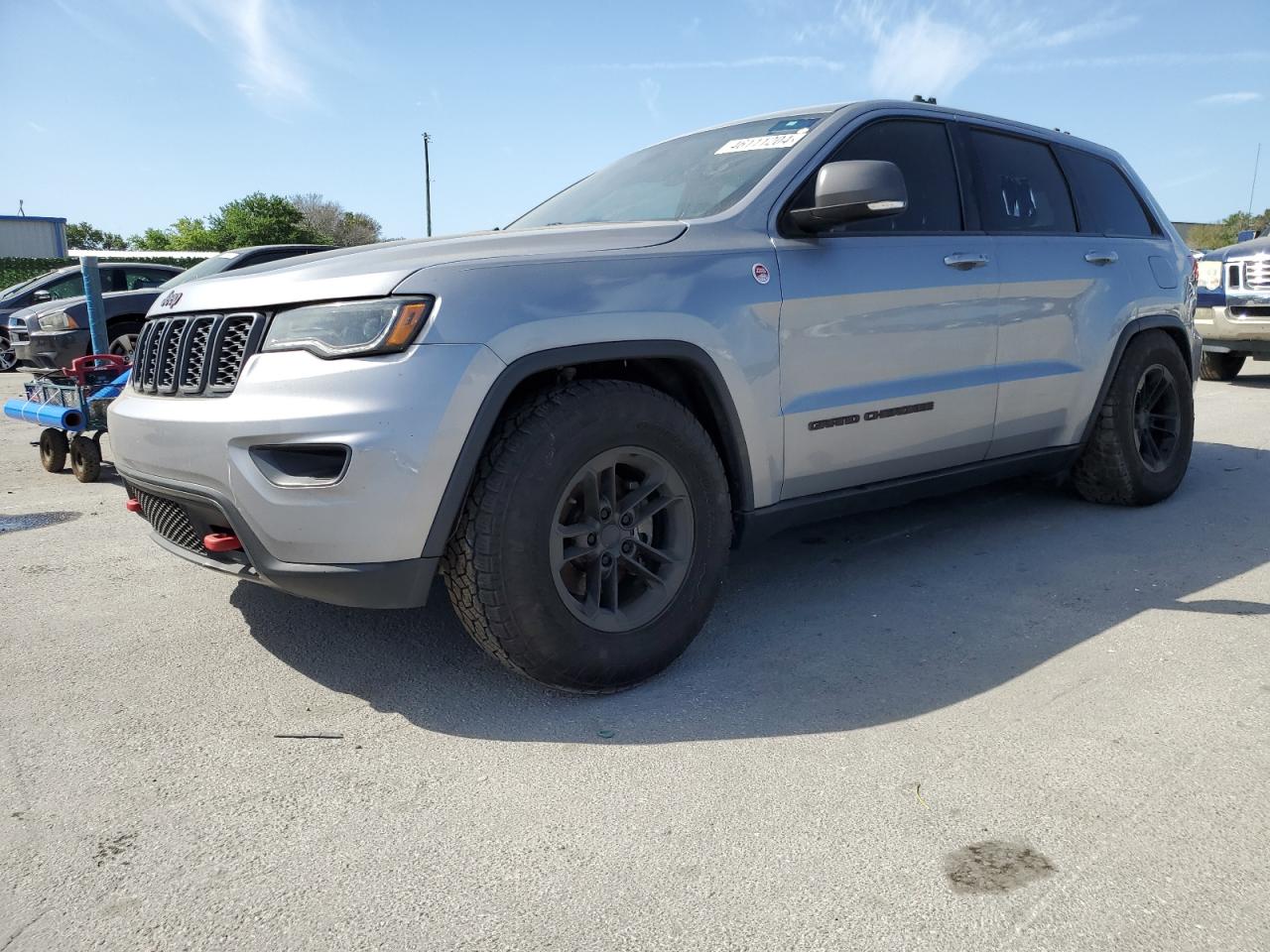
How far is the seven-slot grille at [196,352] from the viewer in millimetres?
Result: 2742

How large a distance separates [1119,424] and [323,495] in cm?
389

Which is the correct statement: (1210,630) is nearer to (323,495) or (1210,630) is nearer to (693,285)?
(693,285)

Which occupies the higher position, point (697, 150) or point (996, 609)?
point (697, 150)

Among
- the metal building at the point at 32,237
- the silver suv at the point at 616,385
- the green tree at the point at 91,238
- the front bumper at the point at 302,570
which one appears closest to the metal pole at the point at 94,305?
the silver suv at the point at 616,385

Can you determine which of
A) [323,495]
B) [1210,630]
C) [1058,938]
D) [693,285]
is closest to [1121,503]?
[1210,630]

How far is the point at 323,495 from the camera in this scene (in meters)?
2.49

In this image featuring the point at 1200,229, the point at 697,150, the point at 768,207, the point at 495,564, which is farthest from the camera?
the point at 1200,229

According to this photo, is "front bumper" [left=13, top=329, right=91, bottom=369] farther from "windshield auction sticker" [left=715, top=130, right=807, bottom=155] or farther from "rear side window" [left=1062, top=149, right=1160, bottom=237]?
"rear side window" [left=1062, top=149, right=1160, bottom=237]

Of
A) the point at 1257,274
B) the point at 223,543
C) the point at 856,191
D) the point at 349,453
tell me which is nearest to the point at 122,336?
the point at 223,543

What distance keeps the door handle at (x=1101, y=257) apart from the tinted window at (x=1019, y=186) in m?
0.15

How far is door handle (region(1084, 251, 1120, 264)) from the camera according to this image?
4547mm

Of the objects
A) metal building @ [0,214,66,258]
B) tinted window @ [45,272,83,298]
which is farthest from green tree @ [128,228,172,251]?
tinted window @ [45,272,83,298]

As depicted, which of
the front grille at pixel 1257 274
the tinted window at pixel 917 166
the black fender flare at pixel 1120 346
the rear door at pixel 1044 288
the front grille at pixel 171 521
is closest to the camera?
the front grille at pixel 171 521

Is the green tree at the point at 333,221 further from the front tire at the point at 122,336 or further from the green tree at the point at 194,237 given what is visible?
the front tire at the point at 122,336
